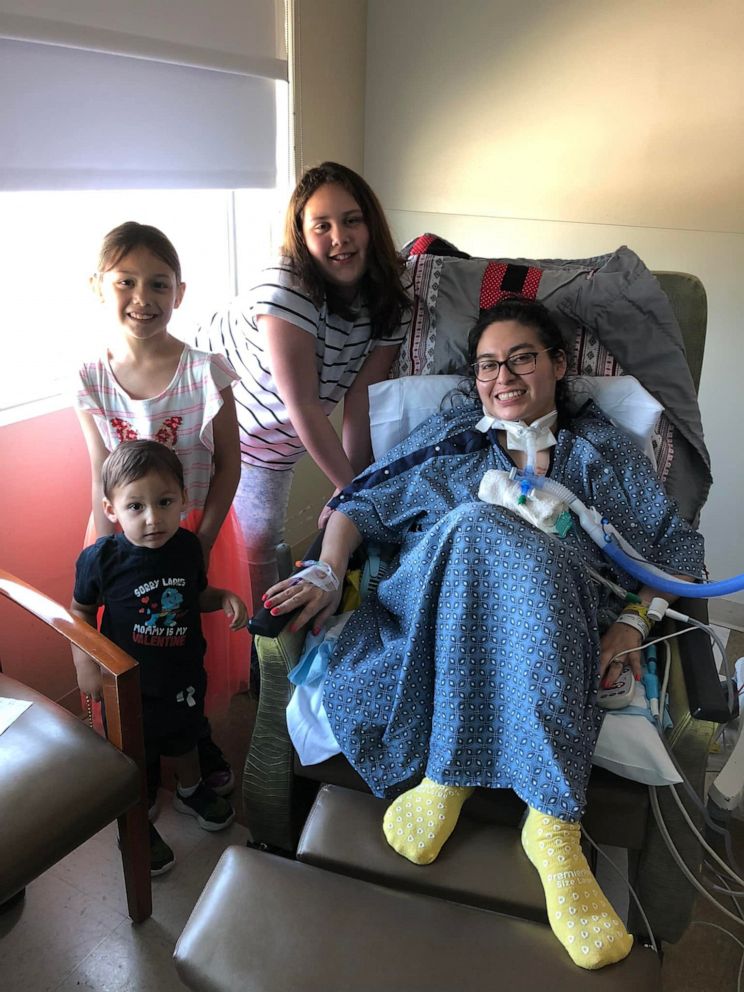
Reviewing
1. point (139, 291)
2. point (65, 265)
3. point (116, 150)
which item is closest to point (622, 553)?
point (139, 291)

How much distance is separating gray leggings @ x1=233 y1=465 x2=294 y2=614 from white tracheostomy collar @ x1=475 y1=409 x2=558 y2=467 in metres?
0.61

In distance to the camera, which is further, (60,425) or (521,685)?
(60,425)

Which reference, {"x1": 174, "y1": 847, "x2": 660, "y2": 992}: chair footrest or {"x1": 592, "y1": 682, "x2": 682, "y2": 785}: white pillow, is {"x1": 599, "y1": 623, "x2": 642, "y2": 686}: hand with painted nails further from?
{"x1": 174, "y1": 847, "x2": 660, "y2": 992}: chair footrest

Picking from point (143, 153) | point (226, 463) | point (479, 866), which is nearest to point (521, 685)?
point (479, 866)

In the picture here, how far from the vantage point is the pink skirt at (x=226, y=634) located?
1886 mm

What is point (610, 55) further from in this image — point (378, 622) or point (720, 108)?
point (378, 622)

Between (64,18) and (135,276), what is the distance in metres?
0.54

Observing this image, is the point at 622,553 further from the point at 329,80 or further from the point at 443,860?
the point at 329,80

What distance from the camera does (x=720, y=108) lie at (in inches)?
81.4

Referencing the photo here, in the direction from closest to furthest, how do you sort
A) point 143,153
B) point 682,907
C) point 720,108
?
point 682,907
point 143,153
point 720,108

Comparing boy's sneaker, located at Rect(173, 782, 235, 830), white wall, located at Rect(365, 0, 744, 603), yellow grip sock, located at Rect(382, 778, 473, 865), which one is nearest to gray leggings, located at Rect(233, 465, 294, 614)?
boy's sneaker, located at Rect(173, 782, 235, 830)

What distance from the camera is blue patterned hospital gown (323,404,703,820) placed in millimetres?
1181

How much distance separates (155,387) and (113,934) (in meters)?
1.05

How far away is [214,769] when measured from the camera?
1.80 metres
